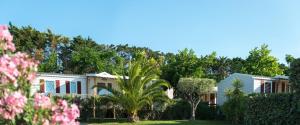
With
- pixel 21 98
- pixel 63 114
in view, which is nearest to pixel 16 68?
pixel 21 98

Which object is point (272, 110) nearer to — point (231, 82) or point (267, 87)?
point (267, 87)

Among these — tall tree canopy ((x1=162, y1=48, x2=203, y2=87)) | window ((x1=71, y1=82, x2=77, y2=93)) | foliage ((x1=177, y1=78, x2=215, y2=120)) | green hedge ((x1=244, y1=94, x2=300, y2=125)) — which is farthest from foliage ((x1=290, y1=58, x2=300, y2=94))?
tall tree canopy ((x1=162, y1=48, x2=203, y2=87))

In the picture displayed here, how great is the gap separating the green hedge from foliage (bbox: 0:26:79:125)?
Result: 1010 centimetres

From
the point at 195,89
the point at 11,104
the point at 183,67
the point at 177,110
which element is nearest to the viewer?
the point at 11,104

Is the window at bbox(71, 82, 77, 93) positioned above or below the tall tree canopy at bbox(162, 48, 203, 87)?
below

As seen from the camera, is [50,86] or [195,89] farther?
[50,86]

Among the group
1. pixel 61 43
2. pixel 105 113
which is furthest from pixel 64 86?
pixel 61 43

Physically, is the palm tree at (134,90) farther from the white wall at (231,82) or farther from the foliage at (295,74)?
the white wall at (231,82)

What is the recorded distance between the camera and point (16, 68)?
147 inches

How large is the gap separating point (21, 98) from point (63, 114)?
474 millimetres

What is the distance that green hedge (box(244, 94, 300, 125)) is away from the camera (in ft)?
42.1

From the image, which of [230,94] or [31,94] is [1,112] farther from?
[230,94]

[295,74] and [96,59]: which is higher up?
[96,59]

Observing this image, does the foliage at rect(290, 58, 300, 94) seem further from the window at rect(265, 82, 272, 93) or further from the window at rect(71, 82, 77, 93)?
the window at rect(265, 82, 272, 93)
